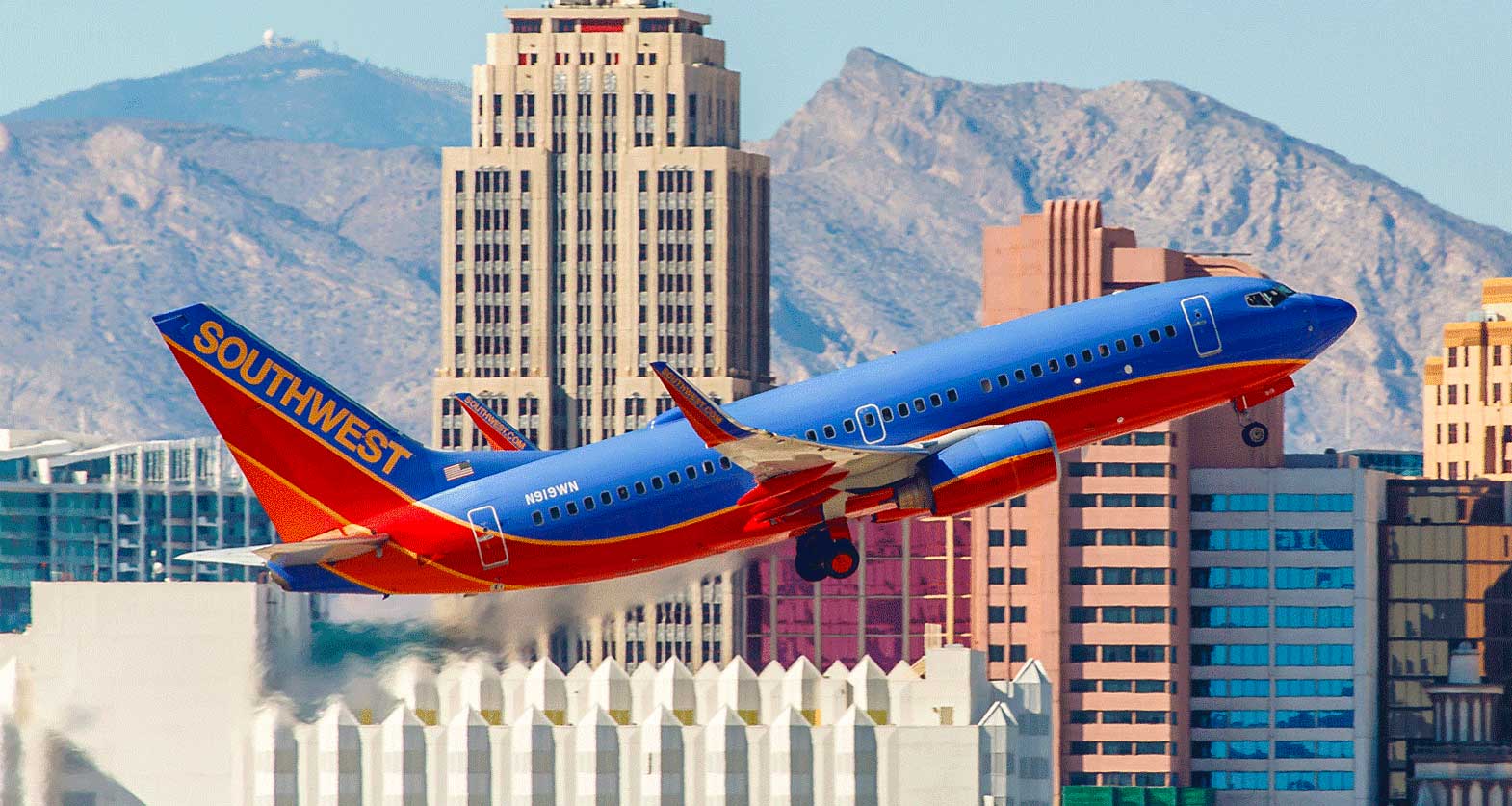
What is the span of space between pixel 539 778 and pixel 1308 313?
234 ft

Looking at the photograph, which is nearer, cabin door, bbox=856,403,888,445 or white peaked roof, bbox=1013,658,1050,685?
cabin door, bbox=856,403,888,445

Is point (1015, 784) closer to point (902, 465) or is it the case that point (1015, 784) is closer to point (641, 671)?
point (641, 671)

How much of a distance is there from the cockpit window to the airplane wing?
42.2 feet

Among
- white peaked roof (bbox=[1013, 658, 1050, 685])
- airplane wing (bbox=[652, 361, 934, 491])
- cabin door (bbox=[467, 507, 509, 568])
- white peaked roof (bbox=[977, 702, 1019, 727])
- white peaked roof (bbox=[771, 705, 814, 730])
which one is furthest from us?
white peaked roof (bbox=[1013, 658, 1050, 685])

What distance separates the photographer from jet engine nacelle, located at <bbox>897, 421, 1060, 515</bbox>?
95.2 m

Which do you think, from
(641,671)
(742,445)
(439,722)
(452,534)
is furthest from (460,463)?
(641,671)

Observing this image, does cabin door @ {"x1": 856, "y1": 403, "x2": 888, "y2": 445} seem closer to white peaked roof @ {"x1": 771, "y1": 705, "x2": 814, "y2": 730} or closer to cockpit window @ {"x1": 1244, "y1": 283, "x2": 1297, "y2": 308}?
cockpit window @ {"x1": 1244, "y1": 283, "x2": 1297, "y2": 308}

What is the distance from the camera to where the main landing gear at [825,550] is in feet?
318

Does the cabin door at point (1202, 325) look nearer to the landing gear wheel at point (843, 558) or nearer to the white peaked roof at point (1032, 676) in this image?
the landing gear wheel at point (843, 558)

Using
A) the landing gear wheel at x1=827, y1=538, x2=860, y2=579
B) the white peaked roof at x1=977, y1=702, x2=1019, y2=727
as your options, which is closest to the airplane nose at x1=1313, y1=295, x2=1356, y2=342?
the landing gear wheel at x1=827, y1=538, x2=860, y2=579

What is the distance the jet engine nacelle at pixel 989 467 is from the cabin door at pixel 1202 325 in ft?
21.0

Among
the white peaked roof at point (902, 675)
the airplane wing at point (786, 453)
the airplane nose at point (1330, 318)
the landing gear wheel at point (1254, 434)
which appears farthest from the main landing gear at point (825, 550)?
the white peaked roof at point (902, 675)

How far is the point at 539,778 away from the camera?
163250mm

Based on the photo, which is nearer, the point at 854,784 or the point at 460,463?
the point at 460,463
